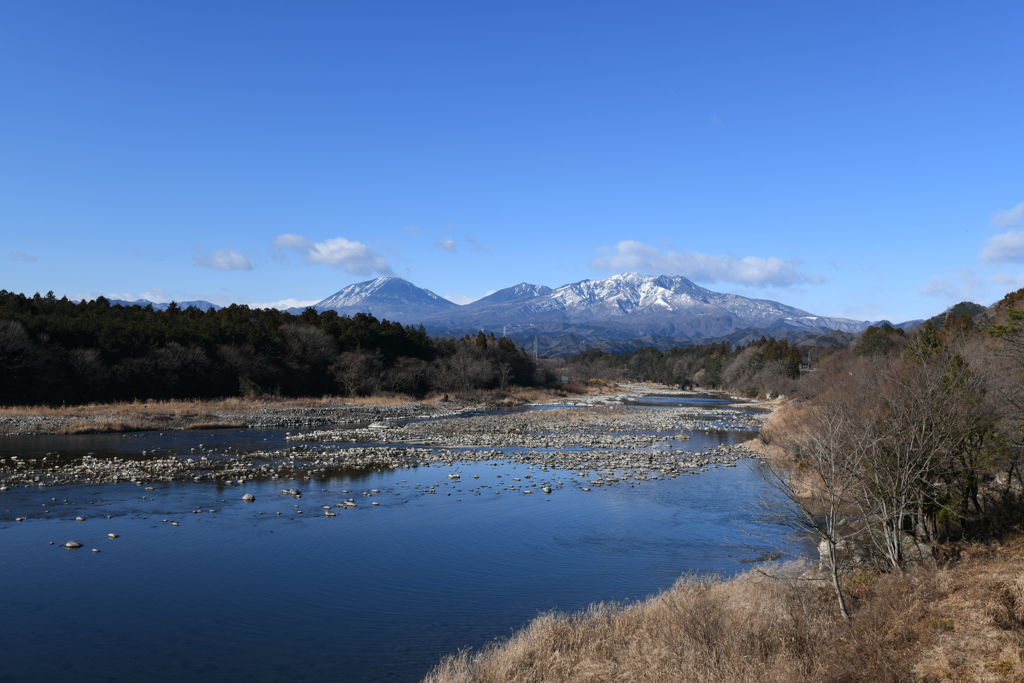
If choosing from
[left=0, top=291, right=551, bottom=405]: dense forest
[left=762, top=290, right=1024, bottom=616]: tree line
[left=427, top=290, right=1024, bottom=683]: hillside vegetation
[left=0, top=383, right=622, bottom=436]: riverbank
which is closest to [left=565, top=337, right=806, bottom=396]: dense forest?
[left=0, top=291, right=551, bottom=405]: dense forest

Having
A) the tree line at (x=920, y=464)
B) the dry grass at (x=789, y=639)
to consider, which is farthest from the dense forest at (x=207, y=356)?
the tree line at (x=920, y=464)

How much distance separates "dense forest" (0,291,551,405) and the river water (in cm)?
3005

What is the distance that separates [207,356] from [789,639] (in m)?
57.8

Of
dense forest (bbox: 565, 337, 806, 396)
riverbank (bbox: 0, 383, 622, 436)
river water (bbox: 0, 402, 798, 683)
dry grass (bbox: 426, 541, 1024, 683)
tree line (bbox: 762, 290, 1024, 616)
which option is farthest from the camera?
dense forest (bbox: 565, 337, 806, 396)

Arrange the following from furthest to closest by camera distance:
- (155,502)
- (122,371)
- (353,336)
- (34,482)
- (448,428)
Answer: (353,336), (122,371), (448,428), (34,482), (155,502)

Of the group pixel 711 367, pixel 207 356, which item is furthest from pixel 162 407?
pixel 711 367

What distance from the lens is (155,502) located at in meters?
21.0

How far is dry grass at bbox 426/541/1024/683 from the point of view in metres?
8.32

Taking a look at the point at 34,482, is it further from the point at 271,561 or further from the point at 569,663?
the point at 569,663

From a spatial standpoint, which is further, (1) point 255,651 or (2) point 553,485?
(2) point 553,485

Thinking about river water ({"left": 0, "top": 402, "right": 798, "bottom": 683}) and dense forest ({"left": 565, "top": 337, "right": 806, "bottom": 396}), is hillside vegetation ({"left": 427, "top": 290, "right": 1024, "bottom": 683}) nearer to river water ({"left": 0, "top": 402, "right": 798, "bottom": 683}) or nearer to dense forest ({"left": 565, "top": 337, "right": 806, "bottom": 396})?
river water ({"left": 0, "top": 402, "right": 798, "bottom": 683})

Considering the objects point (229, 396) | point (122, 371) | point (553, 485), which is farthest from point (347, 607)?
point (229, 396)

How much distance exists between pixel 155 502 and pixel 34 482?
19.5 ft

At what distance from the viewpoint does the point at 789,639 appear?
945 centimetres
